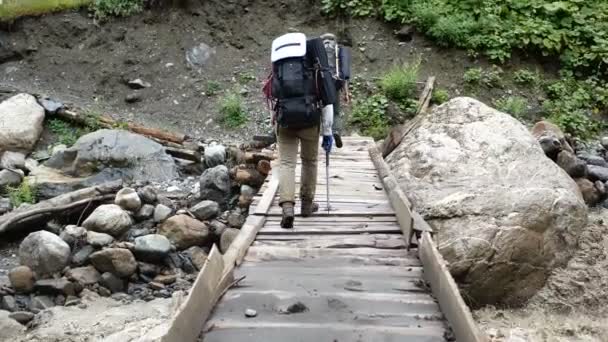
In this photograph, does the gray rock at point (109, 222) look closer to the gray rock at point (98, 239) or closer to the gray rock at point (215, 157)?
the gray rock at point (98, 239)

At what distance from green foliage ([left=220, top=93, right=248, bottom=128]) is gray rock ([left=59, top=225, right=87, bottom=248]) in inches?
202

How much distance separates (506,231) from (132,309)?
14.8 feet

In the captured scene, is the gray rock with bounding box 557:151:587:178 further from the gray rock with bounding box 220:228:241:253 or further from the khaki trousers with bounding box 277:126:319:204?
the khaki trousers with bounding box 277:126:319:204

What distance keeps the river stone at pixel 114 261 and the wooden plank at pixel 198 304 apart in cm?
406

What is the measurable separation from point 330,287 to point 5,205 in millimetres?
7089

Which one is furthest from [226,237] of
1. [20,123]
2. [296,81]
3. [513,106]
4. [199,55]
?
[199,55]

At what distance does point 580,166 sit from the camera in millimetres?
10172

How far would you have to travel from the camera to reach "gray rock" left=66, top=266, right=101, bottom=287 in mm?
7664

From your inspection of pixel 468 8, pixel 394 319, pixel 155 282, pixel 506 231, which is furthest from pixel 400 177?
pixel 468 8

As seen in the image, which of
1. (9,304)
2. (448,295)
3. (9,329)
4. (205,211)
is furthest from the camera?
(205,211)

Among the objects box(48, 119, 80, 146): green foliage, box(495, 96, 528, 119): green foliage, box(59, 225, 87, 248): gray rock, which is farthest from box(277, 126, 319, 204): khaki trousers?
box(495, 96, 528, 119): green foliage

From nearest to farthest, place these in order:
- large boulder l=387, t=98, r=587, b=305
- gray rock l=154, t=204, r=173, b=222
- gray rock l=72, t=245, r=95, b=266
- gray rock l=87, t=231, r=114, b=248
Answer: large boulder l=387, t=98, r=587, b=305 → gray rock l=72, t=245, r=95, b=266 → gray rock l=87, t=231, r=114, b=248 → gray rock l=154, t=204, r=173, b=222

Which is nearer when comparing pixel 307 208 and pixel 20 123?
pixel 307 208

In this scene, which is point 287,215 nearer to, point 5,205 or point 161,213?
point 161,213
